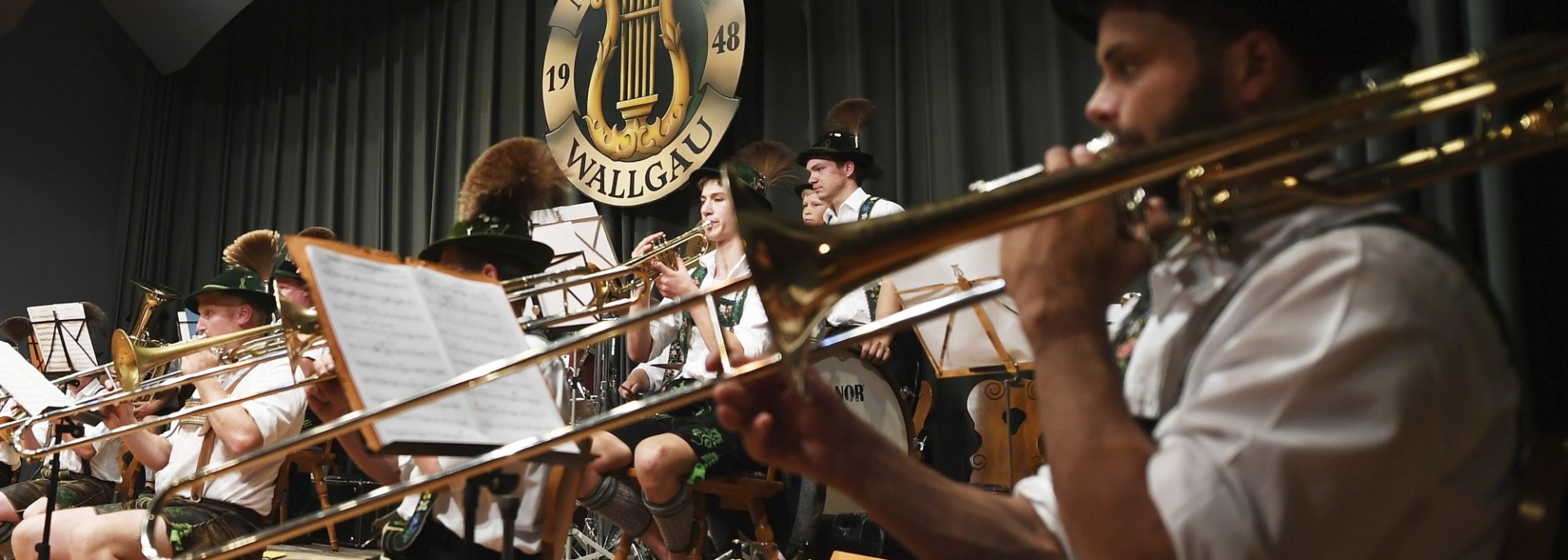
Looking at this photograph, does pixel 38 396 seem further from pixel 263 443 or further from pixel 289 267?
pixel 289 267

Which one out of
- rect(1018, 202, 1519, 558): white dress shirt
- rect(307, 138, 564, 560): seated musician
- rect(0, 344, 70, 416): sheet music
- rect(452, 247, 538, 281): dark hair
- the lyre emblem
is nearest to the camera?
rect(1018, 202, 1519, 558): white dress shirt

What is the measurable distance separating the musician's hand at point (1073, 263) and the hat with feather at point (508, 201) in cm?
214

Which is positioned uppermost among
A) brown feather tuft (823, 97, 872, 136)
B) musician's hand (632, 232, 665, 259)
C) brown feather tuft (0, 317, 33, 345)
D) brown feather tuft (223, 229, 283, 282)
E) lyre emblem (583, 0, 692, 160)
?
lyre emblem (583, 0, 692, 160)

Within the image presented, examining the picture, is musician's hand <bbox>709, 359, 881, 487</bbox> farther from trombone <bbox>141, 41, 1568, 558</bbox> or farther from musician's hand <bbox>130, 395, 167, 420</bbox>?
musician's hand <bbox>130, 395, 167, 420</bbox>

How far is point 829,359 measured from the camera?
3984mm

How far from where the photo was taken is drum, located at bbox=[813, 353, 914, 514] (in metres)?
3.95

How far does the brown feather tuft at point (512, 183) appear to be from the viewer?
11.2ft

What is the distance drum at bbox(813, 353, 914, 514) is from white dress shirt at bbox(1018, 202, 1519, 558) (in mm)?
2912

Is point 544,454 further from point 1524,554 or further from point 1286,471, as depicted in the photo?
point 1524,554

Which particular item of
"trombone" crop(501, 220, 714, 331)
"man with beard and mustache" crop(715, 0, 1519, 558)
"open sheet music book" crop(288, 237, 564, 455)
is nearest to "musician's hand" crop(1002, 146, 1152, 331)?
"man with beard and mustache" crop(715, 0, 1519, 558)

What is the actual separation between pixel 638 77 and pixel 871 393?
9.36ft

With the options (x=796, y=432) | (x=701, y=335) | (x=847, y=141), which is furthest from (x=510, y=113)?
(x=796, y=432)

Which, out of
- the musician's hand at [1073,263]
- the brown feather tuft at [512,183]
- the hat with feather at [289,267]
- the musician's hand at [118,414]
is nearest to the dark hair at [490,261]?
the brown feather tuft at [512,183]

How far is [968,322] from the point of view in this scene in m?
3.42
